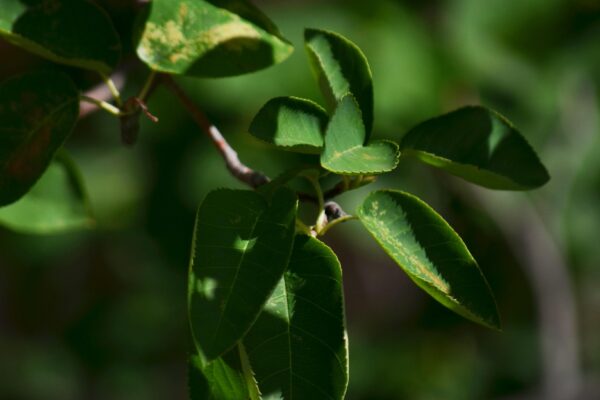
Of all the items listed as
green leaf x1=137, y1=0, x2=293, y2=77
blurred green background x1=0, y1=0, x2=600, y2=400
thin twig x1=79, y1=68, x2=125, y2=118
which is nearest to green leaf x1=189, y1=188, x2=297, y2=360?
green leaf x1=137, y1=0, x2=293, y2=77

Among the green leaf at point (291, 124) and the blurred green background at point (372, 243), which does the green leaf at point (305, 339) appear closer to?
the green leaf at point (291, 124)

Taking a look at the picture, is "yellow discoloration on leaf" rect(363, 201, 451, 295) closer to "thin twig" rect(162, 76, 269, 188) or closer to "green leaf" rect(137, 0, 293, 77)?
"thin twig" rect(162, 76, 269, 188)

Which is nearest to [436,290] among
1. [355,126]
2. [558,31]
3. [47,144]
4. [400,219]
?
[400,219]

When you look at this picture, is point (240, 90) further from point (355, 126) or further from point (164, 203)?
point (355, 126)

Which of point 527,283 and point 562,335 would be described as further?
point 527,283

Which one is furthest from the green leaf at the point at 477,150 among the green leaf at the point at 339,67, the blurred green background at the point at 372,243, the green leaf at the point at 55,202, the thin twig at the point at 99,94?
the blurred green background at the point at 372,243
